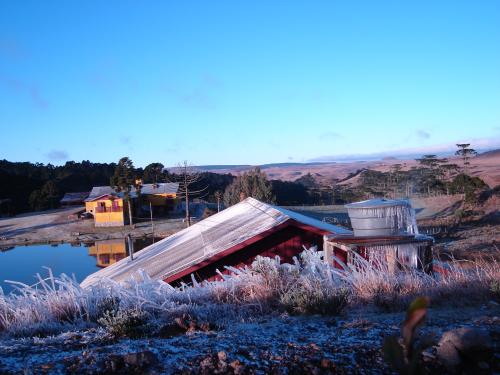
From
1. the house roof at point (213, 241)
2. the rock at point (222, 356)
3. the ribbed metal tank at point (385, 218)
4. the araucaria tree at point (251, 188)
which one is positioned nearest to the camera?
the rock at point (222, 356)

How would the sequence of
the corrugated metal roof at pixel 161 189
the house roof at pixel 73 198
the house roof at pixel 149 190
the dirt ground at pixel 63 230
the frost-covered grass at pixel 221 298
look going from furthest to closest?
the house roof at pixel 73 198
the corrugated metal roof at pixel 161 189
the house roof at pixel 149 190
the dirt ground at pixel 63 230
the frost-covered grass at pixel 221 298

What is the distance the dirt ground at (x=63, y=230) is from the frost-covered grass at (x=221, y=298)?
34553 mm

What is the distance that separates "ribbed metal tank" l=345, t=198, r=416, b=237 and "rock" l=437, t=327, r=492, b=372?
15.4 ft

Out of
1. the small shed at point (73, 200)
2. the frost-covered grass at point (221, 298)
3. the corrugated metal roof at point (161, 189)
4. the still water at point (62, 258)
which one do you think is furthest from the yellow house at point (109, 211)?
the frost-covered grass at point (221, 298)

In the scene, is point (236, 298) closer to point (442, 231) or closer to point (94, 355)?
point (94, 355)

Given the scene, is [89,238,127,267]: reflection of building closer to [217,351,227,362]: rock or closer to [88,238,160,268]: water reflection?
[88,238,160,268]: water reflection

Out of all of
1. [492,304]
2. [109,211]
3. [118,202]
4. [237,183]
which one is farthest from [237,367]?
[109,211]

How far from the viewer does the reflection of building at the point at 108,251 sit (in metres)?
31.6

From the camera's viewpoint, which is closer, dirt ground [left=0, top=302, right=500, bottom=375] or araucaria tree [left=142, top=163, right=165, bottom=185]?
dirt ground [left=0, top=302, right=500, bottom=375]

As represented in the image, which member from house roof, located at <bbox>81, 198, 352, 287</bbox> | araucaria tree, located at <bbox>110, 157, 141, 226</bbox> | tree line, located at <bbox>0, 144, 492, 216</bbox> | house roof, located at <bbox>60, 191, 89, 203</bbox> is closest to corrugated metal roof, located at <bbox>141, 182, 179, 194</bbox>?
tree line, located at <bbox>0, 144, 492, 216</bbox>

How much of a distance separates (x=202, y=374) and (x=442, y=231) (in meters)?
29.8

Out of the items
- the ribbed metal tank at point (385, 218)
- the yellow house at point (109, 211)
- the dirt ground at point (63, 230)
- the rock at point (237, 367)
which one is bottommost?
the dirt ground at point (63, 230)

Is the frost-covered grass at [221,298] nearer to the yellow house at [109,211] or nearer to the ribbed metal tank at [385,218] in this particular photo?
the ribbed metal tank at [385,218]

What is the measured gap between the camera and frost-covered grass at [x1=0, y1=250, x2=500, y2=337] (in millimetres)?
4172
